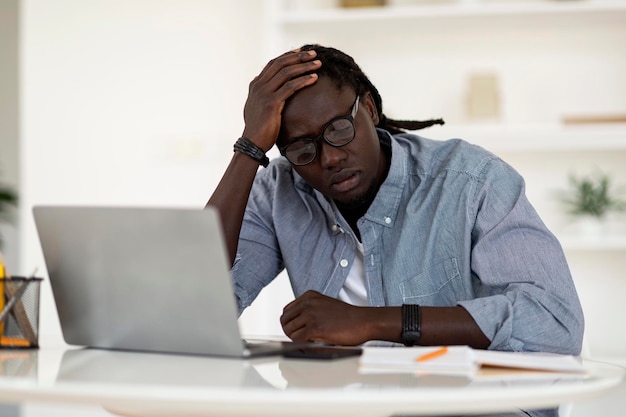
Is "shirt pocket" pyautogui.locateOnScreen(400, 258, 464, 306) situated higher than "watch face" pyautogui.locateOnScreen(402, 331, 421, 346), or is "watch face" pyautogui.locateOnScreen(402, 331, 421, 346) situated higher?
"watch face" pyautogui.locateOnScreen(402, 331, 421, 346)

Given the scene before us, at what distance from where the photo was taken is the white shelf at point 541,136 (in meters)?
3.09

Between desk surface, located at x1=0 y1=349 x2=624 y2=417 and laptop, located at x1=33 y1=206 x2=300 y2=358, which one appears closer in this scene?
desk surface, located at x1=0 y1=349 x2=624 y2=417

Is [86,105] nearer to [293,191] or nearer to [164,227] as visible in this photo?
[293,191]

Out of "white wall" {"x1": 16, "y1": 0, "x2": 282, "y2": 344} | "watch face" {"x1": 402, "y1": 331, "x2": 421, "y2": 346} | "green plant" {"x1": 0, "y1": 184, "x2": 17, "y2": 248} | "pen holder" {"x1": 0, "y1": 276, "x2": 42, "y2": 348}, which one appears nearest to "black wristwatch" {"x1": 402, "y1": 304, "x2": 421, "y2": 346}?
"watch face" {"x1": 402, "y1": 331, "x2": 421, "y2": 346}

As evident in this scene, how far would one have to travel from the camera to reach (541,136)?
3127 millimetres

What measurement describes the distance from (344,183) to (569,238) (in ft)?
5.71

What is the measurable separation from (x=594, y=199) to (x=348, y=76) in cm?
174

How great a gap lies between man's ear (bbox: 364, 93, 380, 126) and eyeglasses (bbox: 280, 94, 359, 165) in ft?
0.45

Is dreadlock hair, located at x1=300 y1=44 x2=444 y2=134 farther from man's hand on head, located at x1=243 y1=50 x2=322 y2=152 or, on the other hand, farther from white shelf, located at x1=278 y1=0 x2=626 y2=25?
white shelf, located at x1=278 y1=0 x2=626 y2=25

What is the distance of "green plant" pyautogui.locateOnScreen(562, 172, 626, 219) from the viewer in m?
3.15

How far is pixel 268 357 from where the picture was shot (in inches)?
43.8

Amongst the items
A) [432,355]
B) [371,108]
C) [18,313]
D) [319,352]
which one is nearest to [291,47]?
[371,108]

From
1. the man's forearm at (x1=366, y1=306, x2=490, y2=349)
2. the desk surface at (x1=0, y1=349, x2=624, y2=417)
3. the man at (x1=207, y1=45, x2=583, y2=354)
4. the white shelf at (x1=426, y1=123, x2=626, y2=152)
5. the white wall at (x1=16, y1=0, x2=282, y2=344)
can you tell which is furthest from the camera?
the white wall at (x1=16, y1=0, x2=282, y2=344)

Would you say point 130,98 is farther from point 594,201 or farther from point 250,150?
point 250,150
